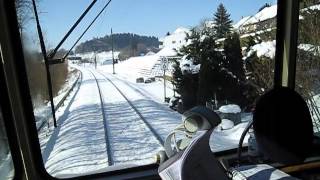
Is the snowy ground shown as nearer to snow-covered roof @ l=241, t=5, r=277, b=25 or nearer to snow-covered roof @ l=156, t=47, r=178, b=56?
snow-covered roof @ l=156, t=47, r=178, b=56

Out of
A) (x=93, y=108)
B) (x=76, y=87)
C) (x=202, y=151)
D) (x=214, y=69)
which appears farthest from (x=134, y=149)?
(x=202, y=151)

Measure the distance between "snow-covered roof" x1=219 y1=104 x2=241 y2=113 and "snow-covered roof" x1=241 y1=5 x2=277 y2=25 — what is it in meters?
0.56

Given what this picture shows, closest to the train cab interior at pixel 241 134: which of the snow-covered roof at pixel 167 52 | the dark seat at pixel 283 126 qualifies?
the dark seat at pixel 283 126

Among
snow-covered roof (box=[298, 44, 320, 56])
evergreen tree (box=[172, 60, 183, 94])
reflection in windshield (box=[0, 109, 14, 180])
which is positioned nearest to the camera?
reflection in windshield (box=[0, 109, 14, 180])

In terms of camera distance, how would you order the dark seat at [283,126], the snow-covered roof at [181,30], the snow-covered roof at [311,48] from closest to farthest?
the dark seat at [283,126] < the snow-covered roof at [181,30] < the snow-covered roof at [311,48]

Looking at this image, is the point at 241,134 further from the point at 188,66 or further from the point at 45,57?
the point at 45,57

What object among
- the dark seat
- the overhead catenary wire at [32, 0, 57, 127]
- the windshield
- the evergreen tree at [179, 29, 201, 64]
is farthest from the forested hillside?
the dark seat

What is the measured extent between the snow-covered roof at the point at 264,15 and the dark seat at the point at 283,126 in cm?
132

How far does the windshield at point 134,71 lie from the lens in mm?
2289

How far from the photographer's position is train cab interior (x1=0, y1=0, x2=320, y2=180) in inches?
60.1

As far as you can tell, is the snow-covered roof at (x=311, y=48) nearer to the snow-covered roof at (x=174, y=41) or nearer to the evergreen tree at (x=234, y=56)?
the evergreen tree at (x=234, y=56)

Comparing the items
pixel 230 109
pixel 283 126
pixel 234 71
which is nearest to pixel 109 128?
pixel 230 109

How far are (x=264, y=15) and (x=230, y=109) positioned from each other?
0.68m

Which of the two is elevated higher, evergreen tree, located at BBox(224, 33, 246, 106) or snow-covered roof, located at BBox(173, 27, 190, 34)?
snow-covered roof, located at BBox(173, 27, 190, 34)
